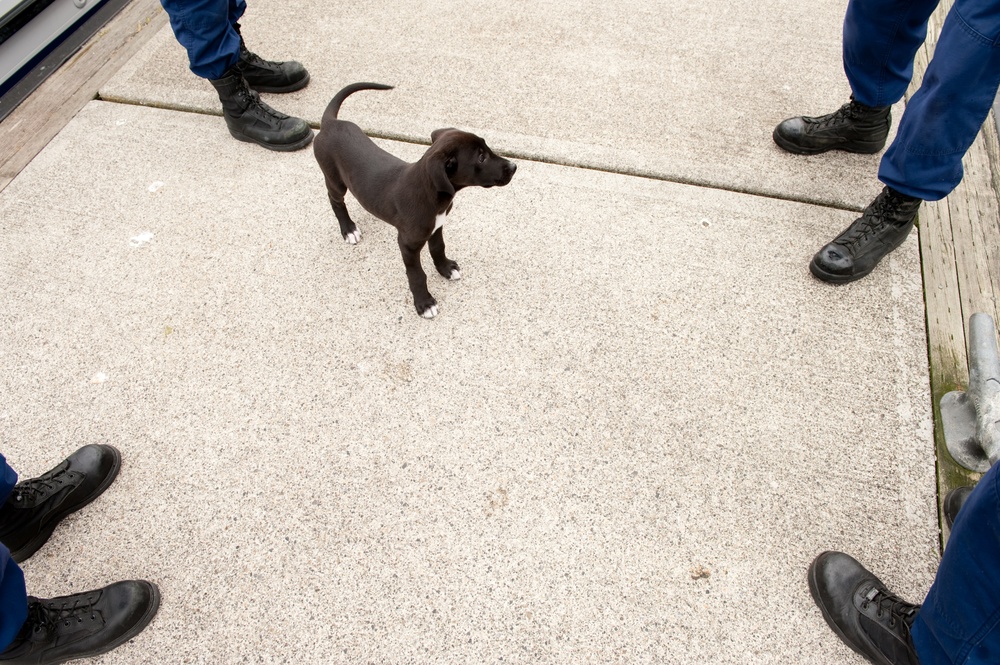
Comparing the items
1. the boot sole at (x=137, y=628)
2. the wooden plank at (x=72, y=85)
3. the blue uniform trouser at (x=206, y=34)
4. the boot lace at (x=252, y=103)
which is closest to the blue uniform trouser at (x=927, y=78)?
the boot lace at (x=252, y=103)

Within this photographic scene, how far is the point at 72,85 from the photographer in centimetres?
379

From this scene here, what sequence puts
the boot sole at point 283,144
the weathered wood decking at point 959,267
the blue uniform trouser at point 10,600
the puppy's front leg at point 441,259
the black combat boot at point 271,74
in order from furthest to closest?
1. the black combat boot at point 271,74
2. the boot sole at point 283,144
3. the puppy's front leg at point 441,259
4. the weathered wood decking at point 959,267
5. the blue uniform trouser at point 10,600

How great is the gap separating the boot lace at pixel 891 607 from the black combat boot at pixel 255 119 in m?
3.32

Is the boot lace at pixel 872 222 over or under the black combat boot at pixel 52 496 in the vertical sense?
under

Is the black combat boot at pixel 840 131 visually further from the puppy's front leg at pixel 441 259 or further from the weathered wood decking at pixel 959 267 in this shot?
the puppy's front leg at pixel 441 259

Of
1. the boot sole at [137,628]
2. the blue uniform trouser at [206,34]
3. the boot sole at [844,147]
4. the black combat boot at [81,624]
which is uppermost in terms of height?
the blue uniform trouser at [206,34]

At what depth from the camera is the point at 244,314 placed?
2748mm

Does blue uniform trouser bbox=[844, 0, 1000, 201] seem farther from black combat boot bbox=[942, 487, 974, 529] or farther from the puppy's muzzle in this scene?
the puppy's muzzle

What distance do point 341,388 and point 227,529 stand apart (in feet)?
2.18

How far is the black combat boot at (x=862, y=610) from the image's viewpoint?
1821 mm

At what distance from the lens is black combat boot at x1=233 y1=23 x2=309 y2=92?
3.62 metres

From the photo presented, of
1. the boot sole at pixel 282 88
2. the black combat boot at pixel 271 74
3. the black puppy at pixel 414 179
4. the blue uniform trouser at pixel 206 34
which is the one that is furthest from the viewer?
the boot sole at pixel 282 88

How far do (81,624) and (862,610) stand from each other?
2.44m

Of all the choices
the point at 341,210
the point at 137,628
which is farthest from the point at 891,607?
the point at 341,210
